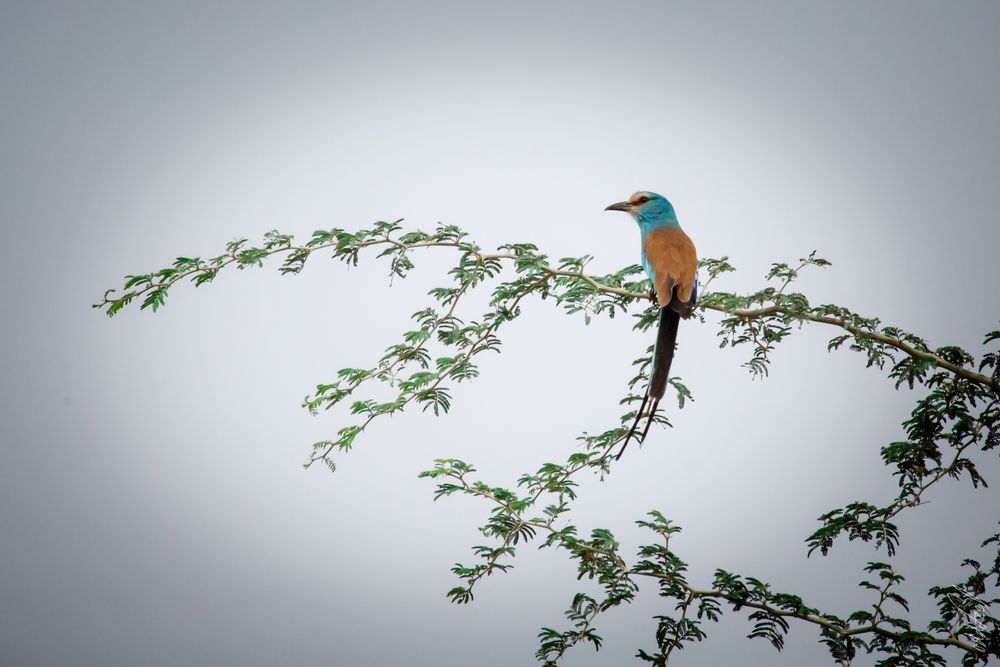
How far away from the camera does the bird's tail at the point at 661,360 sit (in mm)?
1832

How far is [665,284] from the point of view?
1.97m

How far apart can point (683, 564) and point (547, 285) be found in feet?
2.38

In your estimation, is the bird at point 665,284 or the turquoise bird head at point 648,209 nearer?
the bird at point 665,284

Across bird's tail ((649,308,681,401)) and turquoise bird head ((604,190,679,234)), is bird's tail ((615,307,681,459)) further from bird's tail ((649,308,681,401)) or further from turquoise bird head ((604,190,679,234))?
turquoise bird head ((604,190,679,234))

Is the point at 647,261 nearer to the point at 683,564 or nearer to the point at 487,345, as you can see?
the point at 487,345

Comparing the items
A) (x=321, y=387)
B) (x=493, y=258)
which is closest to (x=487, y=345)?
(x=493, y=258)

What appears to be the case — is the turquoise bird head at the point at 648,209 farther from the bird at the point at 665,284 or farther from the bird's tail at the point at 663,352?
the bird's tail at the point at 663,352

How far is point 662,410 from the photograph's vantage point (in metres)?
2.03

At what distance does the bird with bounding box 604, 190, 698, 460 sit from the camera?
1.85m

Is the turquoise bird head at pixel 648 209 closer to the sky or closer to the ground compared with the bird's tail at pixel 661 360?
closer to the sky

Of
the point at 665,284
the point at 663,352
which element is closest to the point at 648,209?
the point at 665,284

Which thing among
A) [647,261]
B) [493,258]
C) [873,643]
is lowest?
[873,643]

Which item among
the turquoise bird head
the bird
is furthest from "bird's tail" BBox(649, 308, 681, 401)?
the turquoise bird head

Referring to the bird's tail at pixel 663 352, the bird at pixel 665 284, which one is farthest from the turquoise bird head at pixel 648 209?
the bird's tail at pixel 663 352
